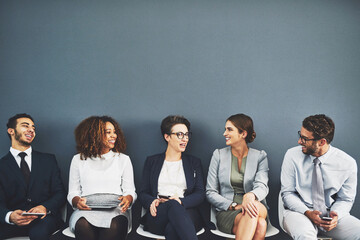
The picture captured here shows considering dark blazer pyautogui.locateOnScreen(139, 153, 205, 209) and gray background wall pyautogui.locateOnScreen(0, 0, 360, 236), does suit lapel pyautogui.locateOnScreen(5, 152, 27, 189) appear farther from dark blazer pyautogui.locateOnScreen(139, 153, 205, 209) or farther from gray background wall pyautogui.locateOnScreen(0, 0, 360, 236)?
dark blazer pyautogui.locateOnScreen(139, 153, 205, 209)

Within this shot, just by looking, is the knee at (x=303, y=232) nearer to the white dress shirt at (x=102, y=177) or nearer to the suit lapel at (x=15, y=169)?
the white dress shirt at (x=102, y=177)

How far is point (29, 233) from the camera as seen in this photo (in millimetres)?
3051

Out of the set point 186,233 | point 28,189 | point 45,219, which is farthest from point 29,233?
point 186,233

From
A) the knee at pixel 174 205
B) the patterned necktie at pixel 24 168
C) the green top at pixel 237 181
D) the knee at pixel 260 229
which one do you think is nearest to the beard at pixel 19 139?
the patterned necktie at pixel 24 168

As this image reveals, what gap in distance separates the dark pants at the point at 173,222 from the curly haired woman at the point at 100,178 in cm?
28

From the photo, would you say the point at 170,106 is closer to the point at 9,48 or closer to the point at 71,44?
the point at 71,44

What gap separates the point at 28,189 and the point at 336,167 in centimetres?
308

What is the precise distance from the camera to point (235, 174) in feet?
11.8

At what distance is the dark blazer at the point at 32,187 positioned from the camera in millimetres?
3330

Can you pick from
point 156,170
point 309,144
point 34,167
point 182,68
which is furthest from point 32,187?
point 309,144

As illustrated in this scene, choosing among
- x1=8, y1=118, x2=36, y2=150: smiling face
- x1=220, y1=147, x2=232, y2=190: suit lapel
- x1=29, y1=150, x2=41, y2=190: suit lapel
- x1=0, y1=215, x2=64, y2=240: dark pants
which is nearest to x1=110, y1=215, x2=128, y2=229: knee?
x1=0, y1=215, x2=64, y2=240: dark pants

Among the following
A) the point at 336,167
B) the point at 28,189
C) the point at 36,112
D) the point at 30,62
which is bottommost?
the point at 28,189

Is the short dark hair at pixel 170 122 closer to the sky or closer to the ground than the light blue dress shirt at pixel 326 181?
closer to the sky

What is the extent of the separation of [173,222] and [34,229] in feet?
4.21
